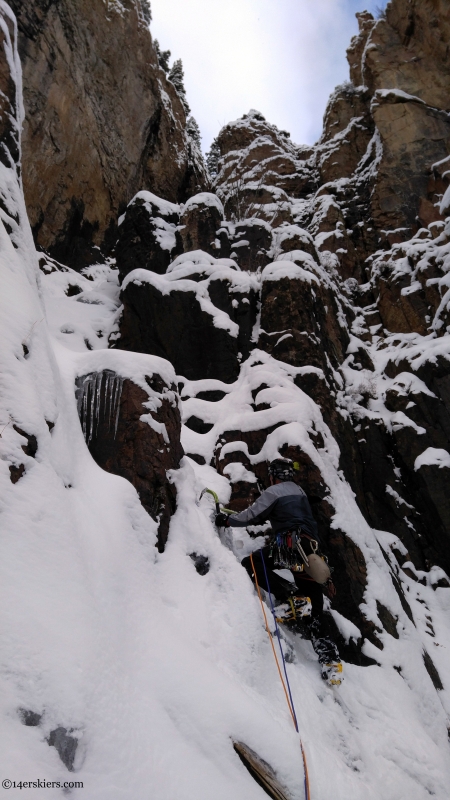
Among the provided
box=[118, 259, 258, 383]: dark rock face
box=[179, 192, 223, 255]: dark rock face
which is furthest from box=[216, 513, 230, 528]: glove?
box=[179, 192, 223, 255]: dark rock face

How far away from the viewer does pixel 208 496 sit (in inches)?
241

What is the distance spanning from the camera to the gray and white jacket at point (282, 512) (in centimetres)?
499

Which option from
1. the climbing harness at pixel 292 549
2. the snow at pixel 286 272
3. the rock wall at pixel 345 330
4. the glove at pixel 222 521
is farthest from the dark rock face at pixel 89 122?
the climbing harness at pixel 292 549

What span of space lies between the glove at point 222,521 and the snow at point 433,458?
6.51 metres

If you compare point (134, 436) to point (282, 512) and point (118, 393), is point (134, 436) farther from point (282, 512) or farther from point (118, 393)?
point (282, 512)

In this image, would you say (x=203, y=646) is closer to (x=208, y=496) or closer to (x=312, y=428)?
(x=208, y=496)

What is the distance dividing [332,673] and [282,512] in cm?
175

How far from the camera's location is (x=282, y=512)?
5.07 metres

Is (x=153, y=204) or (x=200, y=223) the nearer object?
(x=200, y=223)

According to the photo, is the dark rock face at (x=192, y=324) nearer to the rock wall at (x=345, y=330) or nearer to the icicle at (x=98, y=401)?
the rock wall at (x=345, y=330)

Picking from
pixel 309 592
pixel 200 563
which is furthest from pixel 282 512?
pixel 200 563

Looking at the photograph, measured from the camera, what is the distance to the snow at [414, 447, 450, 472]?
979 centimetres

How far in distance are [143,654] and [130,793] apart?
920 mm

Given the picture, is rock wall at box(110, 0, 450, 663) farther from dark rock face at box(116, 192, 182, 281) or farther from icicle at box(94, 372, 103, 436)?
icicle at box(94, 372, 103, 436)
